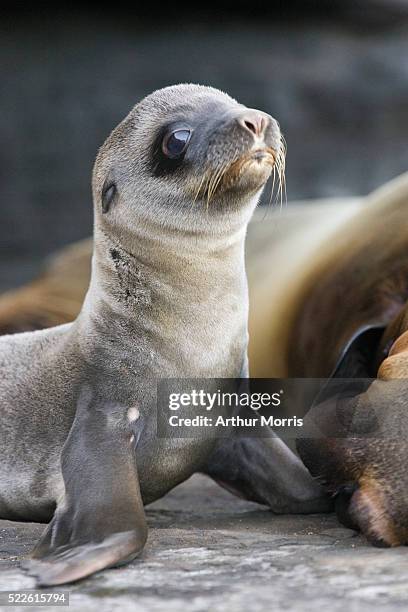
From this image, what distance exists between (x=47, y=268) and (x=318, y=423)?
3404 millimetres

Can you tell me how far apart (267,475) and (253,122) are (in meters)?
1.16

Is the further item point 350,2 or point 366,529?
point 350,2

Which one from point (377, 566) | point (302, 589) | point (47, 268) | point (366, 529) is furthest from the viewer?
point (47, 268)

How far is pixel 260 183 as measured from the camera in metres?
3.24

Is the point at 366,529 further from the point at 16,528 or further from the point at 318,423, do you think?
the point at 16,528

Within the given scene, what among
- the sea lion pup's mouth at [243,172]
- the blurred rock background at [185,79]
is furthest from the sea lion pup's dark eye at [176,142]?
the blurred rock background at [185,79]

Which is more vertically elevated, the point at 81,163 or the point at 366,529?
the point at 81,163

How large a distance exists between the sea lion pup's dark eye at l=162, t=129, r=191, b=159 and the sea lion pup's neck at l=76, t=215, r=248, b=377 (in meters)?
0.23

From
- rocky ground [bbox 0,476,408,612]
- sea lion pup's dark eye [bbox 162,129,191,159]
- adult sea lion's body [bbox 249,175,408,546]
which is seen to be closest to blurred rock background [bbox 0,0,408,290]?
adult sea lion's body [bbox 249,175,408,546]

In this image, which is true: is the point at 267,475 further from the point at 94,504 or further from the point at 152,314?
the point at 94,504

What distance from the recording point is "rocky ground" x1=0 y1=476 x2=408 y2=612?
7.71ft

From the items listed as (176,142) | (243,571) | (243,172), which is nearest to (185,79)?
(176,142)

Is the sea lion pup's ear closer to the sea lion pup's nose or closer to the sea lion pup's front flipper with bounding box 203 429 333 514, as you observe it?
the sea lion pup's nose

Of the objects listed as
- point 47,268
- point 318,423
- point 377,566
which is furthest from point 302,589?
point 47,268
